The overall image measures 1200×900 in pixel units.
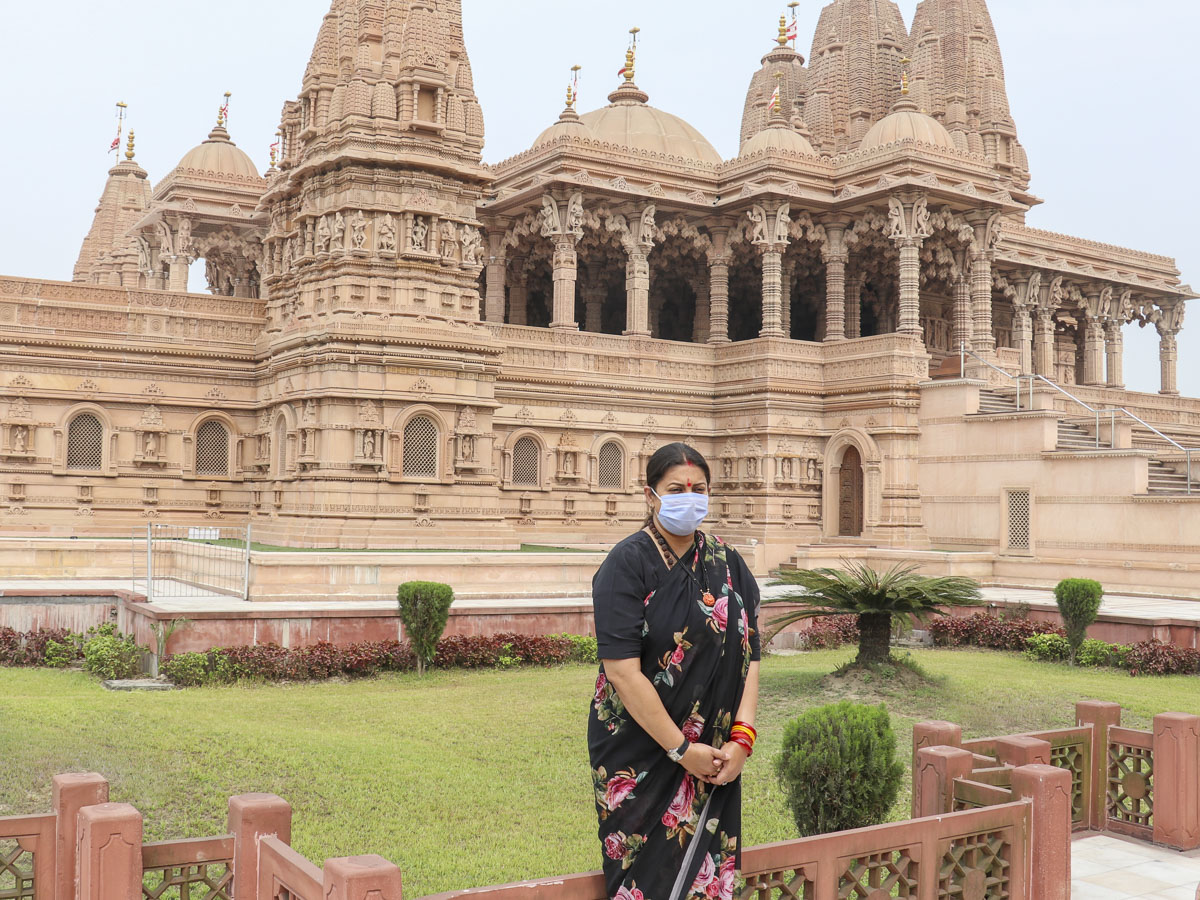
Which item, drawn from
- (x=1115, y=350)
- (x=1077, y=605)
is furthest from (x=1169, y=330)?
(x=1077, y=605)

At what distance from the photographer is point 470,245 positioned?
2655cm

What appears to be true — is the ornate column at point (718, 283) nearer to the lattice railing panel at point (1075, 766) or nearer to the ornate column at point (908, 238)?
the ornate column at point (908, 238)

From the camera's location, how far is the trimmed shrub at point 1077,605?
56.5 ft

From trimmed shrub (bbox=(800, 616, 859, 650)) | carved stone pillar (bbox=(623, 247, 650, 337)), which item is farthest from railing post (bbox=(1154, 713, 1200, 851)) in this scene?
Result: carved stone pillar (bbox=(623, 247, 650, 337))

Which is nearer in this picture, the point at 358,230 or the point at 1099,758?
the point at 1099,758

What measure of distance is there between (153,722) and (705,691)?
872 centimetres

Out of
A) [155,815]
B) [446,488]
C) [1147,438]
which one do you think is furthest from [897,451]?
[155,815]

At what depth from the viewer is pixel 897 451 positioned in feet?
96.9

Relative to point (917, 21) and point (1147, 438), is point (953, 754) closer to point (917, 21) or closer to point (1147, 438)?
point (1147, 438)

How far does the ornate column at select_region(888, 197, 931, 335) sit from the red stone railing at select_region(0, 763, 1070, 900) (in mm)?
25349

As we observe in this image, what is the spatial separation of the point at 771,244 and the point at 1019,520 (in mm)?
10243

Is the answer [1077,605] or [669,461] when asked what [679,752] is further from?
[1077,605]

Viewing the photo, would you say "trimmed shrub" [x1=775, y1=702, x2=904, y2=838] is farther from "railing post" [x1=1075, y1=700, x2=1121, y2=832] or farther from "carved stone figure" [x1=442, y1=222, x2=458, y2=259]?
"carved stone figure" [x1=442, y1=222, x2=458, y2=259]

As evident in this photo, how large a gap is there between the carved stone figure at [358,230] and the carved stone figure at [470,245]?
2295mm
